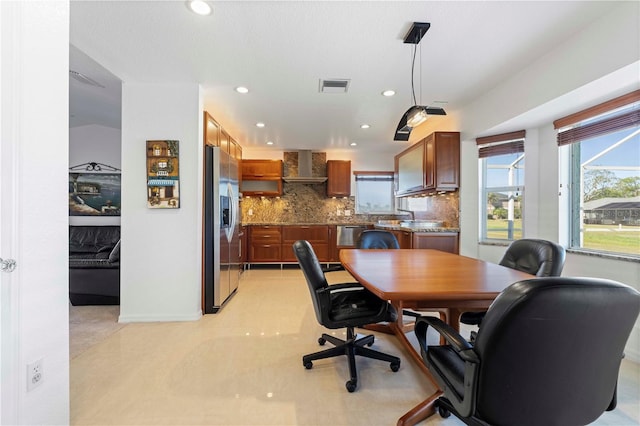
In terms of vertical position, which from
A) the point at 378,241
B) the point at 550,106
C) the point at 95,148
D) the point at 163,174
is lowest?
the point at 378,241

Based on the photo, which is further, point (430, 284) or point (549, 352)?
point (430, 284)

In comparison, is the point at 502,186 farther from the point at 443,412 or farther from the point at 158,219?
the point at 158,219

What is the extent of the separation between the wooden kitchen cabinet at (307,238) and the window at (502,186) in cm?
286

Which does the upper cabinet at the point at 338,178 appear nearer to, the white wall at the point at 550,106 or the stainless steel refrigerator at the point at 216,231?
the white wall at the point at 550,106

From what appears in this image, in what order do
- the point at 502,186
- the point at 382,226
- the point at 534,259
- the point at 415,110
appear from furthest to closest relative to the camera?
the point at 382,226 < the point at 502,186 < the point at 415,110 < the point at 534,259

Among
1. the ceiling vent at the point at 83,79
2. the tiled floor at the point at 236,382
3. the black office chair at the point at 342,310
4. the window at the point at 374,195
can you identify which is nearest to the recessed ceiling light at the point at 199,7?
the black office chair at the point at 342,310

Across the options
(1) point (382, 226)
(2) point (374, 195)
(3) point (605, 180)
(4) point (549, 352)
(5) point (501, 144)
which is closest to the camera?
(4) point (549, 352)

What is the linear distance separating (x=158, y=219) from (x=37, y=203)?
5.73ft

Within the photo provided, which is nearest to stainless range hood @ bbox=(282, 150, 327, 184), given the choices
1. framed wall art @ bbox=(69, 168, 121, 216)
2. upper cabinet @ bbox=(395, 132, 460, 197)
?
upper cabinet @ bbox=(395, 132, 460, 197)

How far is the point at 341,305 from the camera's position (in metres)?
2.02

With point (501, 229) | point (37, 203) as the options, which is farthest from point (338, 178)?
point (37, 203)

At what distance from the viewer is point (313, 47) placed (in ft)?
7.55

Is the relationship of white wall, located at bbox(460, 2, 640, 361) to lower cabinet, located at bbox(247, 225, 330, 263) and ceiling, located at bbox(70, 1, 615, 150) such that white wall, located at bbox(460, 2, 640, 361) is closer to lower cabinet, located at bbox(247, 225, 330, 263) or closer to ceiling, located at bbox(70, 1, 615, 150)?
ceiling, located at bbox(70, 1, 615, 150)

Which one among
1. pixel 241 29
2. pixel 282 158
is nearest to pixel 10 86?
pixel 241 29
